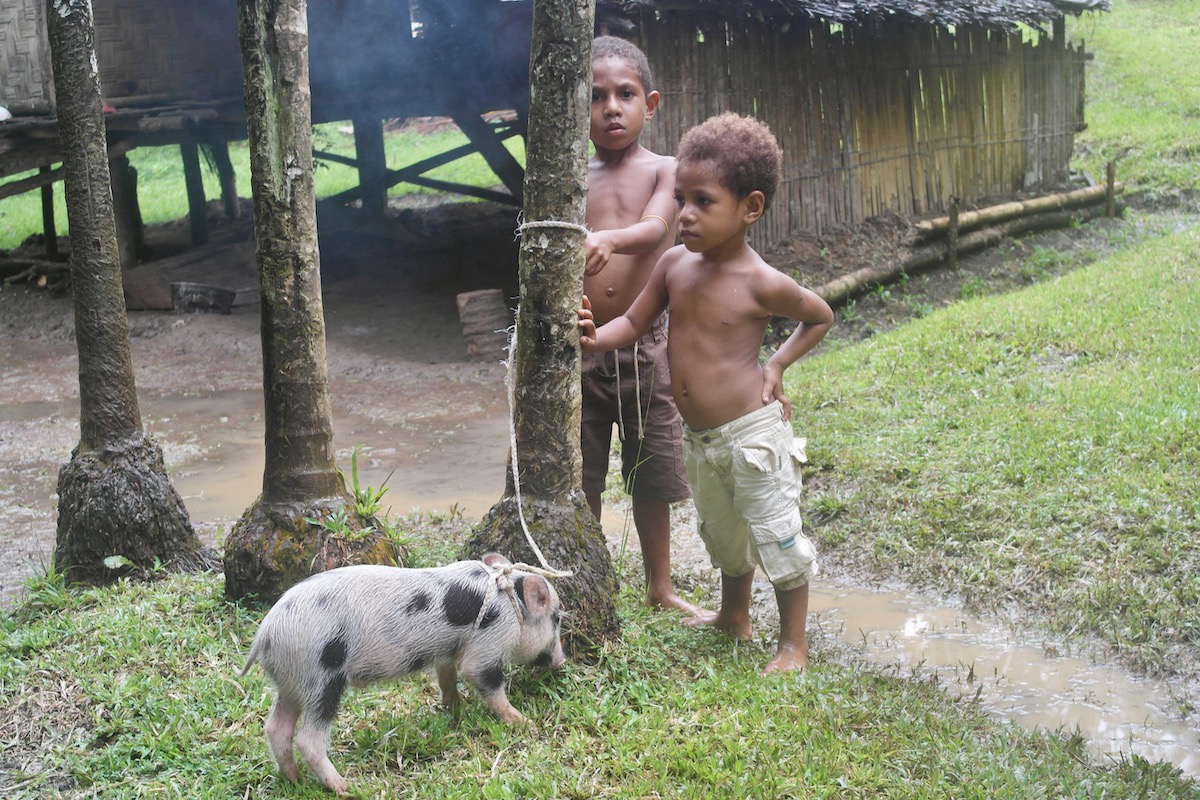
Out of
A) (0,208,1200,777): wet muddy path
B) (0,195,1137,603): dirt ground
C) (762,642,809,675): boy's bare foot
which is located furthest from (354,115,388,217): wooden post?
(762,642,809,675): boy's bare foot

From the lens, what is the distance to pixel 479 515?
5371 millimetres

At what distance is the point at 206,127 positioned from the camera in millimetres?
11828

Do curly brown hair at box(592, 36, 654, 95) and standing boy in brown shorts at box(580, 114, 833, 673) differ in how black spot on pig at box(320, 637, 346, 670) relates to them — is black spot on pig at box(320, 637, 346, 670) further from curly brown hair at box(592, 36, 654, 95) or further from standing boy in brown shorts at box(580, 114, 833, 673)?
curly brown hair at box(592, 36, 654, 95)

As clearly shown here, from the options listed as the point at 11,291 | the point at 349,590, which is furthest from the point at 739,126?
the point at 11,291

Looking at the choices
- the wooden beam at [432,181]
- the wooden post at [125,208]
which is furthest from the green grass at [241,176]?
the wooden post at [125,208]

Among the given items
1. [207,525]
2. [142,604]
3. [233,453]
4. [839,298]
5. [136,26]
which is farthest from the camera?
[136,26]

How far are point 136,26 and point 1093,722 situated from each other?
10277 mm

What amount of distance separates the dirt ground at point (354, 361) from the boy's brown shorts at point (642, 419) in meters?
1.00

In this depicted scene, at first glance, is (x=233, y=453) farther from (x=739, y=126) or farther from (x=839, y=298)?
(x=839, y=298)

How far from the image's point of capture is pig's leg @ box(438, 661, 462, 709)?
2.93 meters

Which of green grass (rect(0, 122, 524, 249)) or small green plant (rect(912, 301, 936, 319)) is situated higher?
green grass (rect(0, 122, 524, 249))

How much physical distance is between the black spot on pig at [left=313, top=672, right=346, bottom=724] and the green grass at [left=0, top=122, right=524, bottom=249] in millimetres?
15708

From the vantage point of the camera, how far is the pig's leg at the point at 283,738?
262 centimetres

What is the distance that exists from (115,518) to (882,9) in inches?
329
